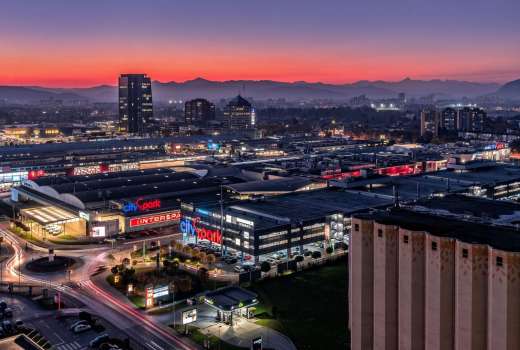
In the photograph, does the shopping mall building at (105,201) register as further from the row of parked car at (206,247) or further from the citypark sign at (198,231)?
the row of parked car at (206,247)

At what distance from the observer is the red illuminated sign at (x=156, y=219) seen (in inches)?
2391

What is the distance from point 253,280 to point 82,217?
24.6 m

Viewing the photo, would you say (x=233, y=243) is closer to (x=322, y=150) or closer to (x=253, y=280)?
(x=253, y=280)

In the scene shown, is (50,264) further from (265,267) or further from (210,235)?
(265,267)

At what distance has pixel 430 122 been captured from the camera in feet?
587

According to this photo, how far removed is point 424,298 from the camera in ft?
91.7

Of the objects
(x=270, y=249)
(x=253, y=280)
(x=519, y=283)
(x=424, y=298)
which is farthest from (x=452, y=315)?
(x=270, y=249)

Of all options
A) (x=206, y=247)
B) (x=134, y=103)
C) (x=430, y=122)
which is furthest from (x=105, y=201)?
(x=430, y=122)

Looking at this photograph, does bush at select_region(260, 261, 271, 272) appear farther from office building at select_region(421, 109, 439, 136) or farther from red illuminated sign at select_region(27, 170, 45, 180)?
office building at select_region(421, 109, 439, 136)

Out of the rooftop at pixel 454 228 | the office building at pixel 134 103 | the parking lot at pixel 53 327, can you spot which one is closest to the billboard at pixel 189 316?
the parking lot at pixel 53 327

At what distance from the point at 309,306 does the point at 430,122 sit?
15011 centimetres

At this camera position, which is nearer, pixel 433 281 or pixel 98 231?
pixel 433 281

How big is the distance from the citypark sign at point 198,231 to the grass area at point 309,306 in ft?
33.3

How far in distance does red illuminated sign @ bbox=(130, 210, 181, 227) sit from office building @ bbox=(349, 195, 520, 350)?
111ft
